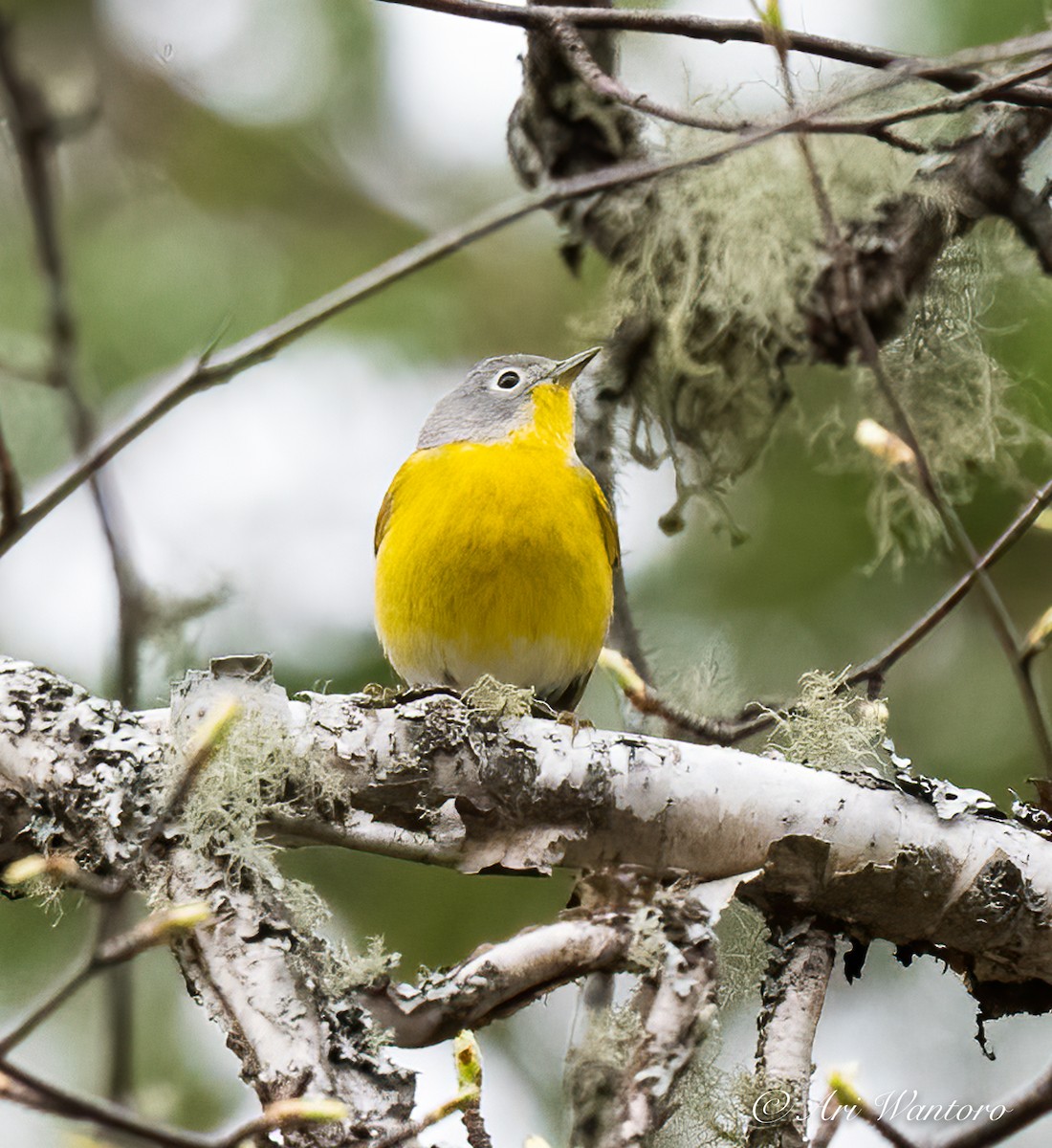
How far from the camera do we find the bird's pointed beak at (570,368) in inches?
180

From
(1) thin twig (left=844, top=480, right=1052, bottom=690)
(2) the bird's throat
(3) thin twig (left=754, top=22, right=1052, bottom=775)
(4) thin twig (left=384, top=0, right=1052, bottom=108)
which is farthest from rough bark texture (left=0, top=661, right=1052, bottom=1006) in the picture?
(2) the bird's throat

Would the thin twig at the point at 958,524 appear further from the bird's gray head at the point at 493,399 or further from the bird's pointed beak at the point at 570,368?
the bird's gray head at the point at 493,399

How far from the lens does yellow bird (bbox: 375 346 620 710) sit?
3980 mm

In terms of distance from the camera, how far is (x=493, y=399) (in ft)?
15.4

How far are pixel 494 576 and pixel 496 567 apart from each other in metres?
0.03

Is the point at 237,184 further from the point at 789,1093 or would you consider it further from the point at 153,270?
the point at 789,1093

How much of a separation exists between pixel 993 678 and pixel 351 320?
2.92 m

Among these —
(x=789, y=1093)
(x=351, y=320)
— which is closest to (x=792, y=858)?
(x=789, y=1093)

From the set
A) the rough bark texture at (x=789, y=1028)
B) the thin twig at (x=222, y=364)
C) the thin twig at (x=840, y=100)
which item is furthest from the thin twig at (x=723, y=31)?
the rough bark texture at (x=789, y=1028)

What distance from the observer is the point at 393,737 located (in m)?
2.88

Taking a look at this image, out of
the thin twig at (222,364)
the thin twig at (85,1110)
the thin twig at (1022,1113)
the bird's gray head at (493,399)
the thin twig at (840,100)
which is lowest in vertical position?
the thin twig at (1022,1113)

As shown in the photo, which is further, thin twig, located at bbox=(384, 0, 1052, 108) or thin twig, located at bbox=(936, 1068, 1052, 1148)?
thin twig, located at bbox=(384, 0, 1052, 108)

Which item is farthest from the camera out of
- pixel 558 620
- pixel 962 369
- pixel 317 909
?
pixel 962 369

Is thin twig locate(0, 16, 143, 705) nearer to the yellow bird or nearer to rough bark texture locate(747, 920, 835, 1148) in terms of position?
rough bark texture locate(747, 920, 835, 1148)
